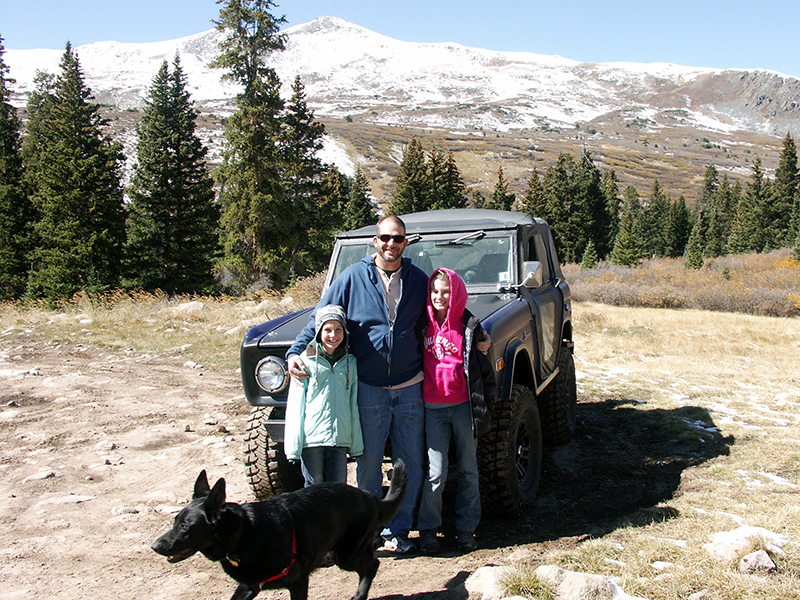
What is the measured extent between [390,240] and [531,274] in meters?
1.65

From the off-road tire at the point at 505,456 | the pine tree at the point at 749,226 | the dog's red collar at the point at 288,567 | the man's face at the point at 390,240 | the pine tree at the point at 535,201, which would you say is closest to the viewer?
the dog's red collar at the point at 288,567

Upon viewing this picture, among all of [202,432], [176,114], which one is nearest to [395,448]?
[202,432]

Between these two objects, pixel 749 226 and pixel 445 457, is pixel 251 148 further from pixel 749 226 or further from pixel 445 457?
pixel 749 226

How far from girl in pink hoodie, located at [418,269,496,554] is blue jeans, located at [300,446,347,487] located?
0.55 metres

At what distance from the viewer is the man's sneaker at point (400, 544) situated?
11.8 feet

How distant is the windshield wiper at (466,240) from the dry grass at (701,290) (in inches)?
978

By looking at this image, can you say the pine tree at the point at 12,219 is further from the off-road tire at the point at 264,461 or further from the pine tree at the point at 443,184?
the off-road tire at the point at 264,461

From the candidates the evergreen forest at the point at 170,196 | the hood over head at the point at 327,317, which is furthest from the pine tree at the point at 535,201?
the hood over head at the point at 327,317

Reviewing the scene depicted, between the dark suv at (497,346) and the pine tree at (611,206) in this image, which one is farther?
the pine tree at (611,206)

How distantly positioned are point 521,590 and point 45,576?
101 inches

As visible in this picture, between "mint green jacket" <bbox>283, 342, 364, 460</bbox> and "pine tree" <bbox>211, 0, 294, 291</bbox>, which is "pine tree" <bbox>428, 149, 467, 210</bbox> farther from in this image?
"mint green jacket" <bbox>283, 342, 364, 460</bbox>

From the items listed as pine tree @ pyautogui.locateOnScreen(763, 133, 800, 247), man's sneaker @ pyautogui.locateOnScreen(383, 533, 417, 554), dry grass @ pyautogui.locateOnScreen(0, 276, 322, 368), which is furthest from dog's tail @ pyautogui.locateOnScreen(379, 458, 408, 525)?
pine tree @ pyautogui.locateOnScreen(763, 133, 800, 247)

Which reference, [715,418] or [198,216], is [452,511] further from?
[198,216]

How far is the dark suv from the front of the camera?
389 centimetres
